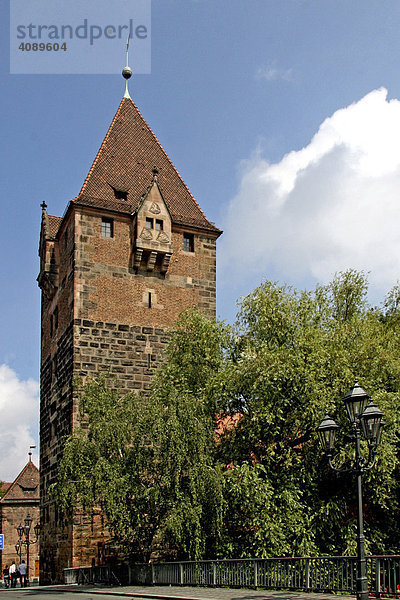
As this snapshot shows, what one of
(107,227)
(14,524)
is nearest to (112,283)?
(107,227)

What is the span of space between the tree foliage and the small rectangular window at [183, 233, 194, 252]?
250 inches

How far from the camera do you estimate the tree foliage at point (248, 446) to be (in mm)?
16484

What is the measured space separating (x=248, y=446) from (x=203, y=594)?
560cm

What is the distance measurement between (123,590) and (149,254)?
12.2m

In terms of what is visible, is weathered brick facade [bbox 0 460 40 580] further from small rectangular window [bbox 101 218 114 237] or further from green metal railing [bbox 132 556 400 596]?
green metal railing [bbox 132 556 400 596]

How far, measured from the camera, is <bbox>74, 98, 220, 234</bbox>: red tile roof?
25.0 m

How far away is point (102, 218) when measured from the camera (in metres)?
24.5

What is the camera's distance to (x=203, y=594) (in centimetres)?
1338

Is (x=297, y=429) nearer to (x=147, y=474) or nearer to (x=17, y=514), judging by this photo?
(x=147, y=474)

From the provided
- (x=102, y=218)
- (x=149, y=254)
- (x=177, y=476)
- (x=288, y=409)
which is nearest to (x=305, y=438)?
(x=288, y=409)

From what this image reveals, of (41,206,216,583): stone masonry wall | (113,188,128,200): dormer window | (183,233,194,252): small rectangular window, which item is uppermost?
(113,188,128,200): dormer window

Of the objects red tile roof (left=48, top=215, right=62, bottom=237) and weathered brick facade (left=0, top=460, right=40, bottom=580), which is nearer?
red tile roof (left=48, top=215, right=62, bottom=237)

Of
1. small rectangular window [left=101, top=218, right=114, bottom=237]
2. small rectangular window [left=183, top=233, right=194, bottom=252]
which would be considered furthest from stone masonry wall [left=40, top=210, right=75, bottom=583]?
small rectangular window [left=183, top=233, right=194, bottom=252]

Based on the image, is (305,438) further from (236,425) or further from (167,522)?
(167,522)
